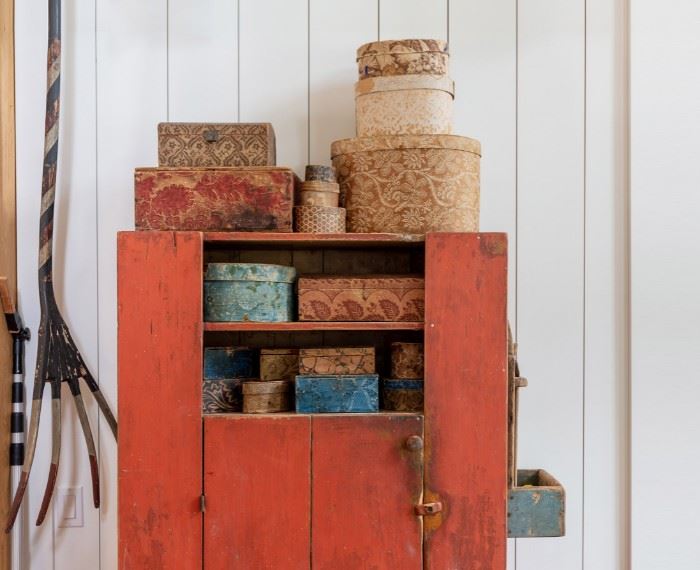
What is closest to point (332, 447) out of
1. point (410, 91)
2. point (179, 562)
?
point (179, 562)

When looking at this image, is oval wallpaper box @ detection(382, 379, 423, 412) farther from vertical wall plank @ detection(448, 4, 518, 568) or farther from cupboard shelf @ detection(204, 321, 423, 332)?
vertical wall plank @ detection(448, 4, 518, 568)

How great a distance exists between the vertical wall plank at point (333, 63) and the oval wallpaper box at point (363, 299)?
51 centimetres

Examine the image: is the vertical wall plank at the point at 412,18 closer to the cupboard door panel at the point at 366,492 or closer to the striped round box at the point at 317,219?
the striped round box at the point at 317,219

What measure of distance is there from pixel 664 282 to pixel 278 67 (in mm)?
1204

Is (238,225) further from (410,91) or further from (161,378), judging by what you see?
(410,91)

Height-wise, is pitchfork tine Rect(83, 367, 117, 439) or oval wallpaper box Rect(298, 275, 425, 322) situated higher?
oval wallpaper box Rect(298, 275, 425, 322)

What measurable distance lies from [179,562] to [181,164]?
866mm

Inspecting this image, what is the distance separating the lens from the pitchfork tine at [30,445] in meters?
1.67

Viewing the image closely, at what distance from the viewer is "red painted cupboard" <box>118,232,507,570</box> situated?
55.9 inches

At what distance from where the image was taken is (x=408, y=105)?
5.14 feet

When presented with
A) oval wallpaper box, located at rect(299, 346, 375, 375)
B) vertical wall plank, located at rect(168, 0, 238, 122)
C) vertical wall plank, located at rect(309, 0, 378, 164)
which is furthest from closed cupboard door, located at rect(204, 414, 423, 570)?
vertical wall plank, located at rect(168, 0, 238, 122)

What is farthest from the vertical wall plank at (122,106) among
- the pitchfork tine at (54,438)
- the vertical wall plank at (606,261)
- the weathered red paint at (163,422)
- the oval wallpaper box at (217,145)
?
the vertical wall plank at (606,261)

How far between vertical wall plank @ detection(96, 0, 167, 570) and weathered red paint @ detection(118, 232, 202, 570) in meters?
0.45

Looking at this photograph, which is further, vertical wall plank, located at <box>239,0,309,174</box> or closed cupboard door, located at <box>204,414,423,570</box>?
vertical wall plank, located at <box>239,0,309,174</box>
